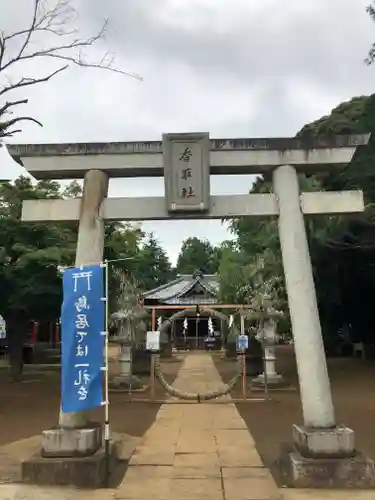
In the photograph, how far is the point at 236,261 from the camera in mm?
31516

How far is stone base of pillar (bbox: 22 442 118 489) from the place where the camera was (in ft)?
21.1

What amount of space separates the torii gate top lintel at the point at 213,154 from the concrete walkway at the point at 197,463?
12.3 ft

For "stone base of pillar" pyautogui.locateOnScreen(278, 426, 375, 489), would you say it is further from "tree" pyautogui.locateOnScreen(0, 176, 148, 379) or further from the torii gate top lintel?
"tree" pyautogui.locateOnScreen(0, 176, 148, 379)

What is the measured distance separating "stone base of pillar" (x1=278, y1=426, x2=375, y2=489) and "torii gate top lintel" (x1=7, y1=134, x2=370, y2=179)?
10.9 feet

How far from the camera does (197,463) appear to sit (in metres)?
7.59

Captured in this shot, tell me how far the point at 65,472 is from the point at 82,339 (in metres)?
1.43

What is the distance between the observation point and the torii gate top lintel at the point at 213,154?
757 centimetres

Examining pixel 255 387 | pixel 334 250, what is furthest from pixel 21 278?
pixel 334 250

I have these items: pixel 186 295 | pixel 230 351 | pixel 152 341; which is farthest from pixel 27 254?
pixel 186 295

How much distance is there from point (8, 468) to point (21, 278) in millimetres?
10234

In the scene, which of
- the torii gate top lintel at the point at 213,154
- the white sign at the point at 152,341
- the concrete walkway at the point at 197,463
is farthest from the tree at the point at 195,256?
the torii gate top lintel at the point at 213,154

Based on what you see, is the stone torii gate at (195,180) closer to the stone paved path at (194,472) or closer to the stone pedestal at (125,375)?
the stone paved path at (194,472)

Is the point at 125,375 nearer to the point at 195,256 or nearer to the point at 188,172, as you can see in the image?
the point at 188,172

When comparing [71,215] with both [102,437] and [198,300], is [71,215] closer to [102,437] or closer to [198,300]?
[102,437]
